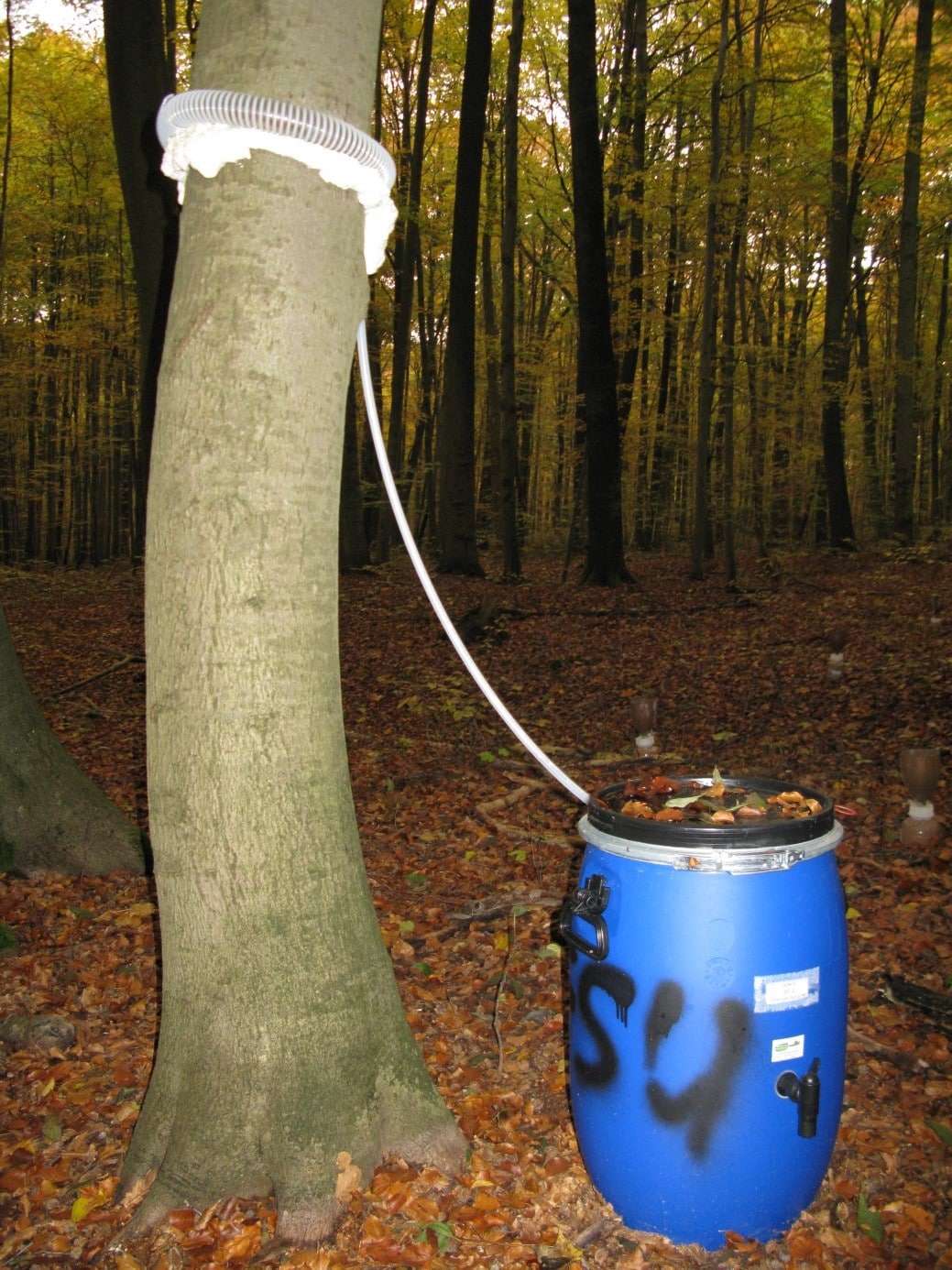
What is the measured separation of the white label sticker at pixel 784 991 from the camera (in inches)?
80.4

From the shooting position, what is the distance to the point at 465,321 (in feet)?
47.5

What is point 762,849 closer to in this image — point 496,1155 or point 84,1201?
point 496,1155

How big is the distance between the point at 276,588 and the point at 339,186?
96 cm

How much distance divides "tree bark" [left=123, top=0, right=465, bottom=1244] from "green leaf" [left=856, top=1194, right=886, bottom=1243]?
126 cm

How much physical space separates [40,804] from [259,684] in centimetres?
279

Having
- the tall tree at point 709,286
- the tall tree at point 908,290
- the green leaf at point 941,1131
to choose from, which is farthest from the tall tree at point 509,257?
the green leaf at point 941,1131

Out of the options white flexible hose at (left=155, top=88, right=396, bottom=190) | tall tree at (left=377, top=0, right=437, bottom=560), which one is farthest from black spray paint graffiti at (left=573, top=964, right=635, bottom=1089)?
tall tree at (left=377, top=0, right=437, bottom=560)

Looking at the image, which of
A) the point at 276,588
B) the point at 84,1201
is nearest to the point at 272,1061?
the point at 84,1201

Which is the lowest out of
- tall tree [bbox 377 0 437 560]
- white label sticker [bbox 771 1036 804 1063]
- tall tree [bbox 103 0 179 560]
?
white label sticker [bbox 771 1036 804 1063]

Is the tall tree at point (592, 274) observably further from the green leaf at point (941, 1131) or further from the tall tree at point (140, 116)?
the green leaf at point (941, 1131)

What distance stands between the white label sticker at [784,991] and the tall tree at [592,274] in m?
11.5

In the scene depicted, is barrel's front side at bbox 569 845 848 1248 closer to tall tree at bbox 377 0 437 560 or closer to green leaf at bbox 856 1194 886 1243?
green leaf at bbox 856 1194 886 1243

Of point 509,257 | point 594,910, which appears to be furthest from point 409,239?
point 594,910

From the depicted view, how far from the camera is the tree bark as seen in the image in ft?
6.46
